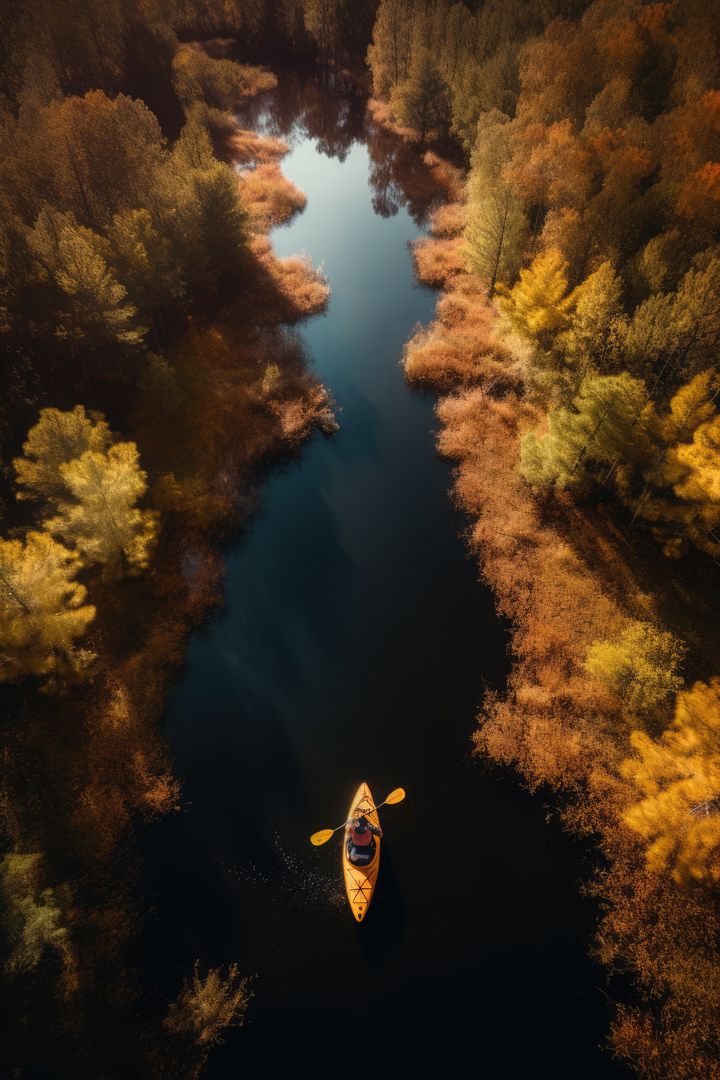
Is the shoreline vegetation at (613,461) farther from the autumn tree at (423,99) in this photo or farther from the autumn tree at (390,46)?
the autumn tree at (390,46)

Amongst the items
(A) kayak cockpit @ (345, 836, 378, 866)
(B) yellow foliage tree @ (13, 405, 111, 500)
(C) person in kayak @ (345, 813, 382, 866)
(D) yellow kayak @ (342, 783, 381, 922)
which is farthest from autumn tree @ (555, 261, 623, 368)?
(B) yellow foliage tree @ (13, 405, 111, 500)

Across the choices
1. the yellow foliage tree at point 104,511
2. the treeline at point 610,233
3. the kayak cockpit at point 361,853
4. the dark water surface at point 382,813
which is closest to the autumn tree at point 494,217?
the treeline at point 610,233

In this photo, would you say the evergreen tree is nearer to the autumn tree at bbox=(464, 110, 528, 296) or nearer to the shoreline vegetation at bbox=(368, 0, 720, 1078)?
the shoreline vegetation at bbox=(368, 0, 720, 1078)

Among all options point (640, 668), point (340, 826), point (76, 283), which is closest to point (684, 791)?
point (640, 668)

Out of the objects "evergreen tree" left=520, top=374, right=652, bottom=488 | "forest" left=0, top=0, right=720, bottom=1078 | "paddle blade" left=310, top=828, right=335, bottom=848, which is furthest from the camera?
"evergreen tree" left=520, top=374, right=652, bottom=488

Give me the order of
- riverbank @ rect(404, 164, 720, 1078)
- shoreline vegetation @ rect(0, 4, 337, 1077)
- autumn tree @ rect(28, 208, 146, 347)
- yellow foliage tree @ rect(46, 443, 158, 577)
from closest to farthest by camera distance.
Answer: riverbank @ rect(404, 164, 720, 1078)
shoreline vegetation @ rect(0, 4, 337, 1077)
yellow foliage tree @ rect(46, 443, 158, 577)
autumn tree @ rect(28, 208, 146, 347)

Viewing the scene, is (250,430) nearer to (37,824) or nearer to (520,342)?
(520,342)

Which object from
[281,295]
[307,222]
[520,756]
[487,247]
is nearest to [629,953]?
[520,756]
